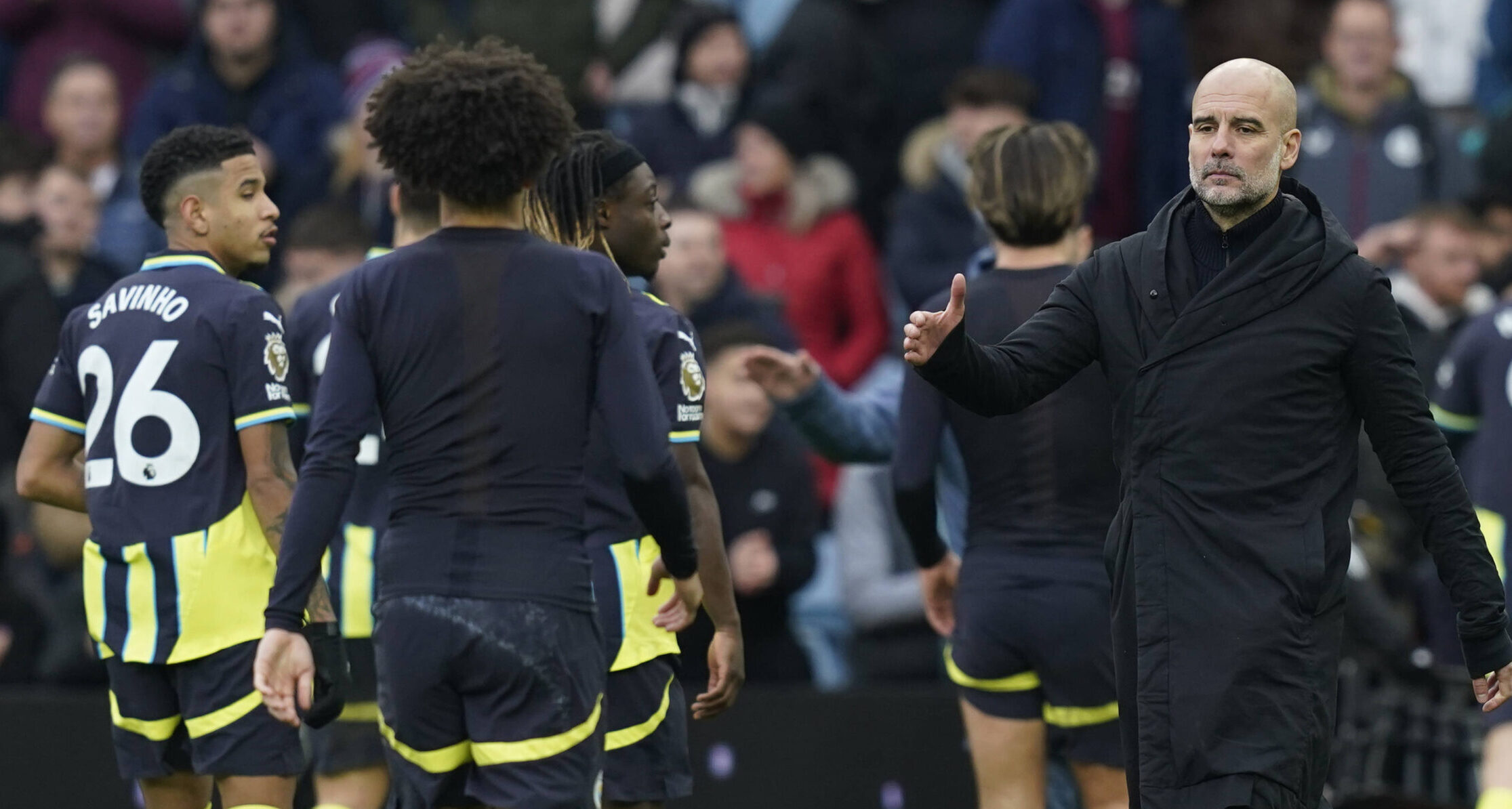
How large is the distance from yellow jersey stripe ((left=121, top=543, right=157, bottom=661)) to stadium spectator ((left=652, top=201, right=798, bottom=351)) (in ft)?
13.7

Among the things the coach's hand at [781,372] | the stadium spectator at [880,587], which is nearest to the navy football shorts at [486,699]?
the coach's hand at [781,372]

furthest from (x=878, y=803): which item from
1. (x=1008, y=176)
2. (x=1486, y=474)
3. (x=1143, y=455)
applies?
(x=1143, y=455)

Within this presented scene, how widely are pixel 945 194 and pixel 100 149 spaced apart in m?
4.38

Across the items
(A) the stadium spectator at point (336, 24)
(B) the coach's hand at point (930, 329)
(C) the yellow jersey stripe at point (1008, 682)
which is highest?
(A) the stadium spectator at point (336, 24)

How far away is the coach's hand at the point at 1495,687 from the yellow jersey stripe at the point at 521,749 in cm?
210

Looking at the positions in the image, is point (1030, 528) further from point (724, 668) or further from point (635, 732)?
point (635, 732)

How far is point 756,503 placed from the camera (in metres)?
8.75

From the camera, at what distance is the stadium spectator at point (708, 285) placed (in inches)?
383

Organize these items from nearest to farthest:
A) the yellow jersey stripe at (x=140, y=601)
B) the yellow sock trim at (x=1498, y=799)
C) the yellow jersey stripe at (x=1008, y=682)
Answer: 1. the yellow jersey stripe at (x=140, y=601)
2. the yellow jersey stripe at (x=1008, y=682)
3. the yellow sock trim at (x=1498, y=799)

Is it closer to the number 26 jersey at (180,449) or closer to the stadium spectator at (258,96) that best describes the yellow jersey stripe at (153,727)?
the number 26 jersey at (180,449)

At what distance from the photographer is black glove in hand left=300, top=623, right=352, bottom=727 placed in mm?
5285

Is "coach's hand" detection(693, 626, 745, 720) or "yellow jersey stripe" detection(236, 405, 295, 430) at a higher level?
"yellow jersey stripe" detection(236, 405, 295, 430)

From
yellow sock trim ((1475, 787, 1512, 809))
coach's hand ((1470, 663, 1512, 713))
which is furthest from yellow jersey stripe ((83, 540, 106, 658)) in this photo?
yellow sock trim ((1475, 787, 1512, 809))

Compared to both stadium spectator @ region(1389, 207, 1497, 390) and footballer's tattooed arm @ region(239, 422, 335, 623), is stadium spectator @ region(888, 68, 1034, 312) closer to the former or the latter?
stadium spectator @ region(1389, 207, 1497, 390)
